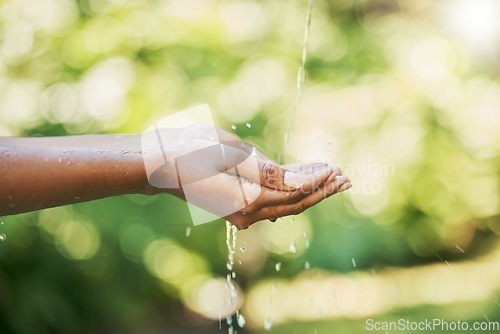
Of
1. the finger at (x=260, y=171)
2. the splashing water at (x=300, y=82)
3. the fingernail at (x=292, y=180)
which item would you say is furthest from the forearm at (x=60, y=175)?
the splashing water at (x=300, y=82)

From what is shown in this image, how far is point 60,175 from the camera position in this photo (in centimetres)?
122

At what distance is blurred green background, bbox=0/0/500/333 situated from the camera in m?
3.60

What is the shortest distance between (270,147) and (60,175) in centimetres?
255

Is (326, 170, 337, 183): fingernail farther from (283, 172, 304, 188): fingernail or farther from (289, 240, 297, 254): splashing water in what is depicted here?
(289, 240, 297, 254): splashing water

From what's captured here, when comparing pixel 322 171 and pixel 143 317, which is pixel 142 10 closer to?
pixel 143 317

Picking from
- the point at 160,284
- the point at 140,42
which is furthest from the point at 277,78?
the point at 160,284

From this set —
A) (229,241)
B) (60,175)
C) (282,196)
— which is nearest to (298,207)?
(282,196)

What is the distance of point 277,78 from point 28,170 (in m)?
2.79

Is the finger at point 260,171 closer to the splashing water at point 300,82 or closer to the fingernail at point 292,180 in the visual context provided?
the fingernail at point 292,180

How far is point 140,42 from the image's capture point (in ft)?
12.4

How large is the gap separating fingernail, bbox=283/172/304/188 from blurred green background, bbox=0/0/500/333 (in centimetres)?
230

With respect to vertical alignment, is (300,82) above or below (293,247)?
above

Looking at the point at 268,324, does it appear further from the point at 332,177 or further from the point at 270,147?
the point at 332,177

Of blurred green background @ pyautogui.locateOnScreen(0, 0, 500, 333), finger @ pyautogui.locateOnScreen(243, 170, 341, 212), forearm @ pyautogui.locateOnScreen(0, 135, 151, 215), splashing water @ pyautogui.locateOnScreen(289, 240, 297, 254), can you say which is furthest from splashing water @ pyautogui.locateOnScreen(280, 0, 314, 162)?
forearm @ pyautogui.locateOnScreen(0, 135, 151, 215)
